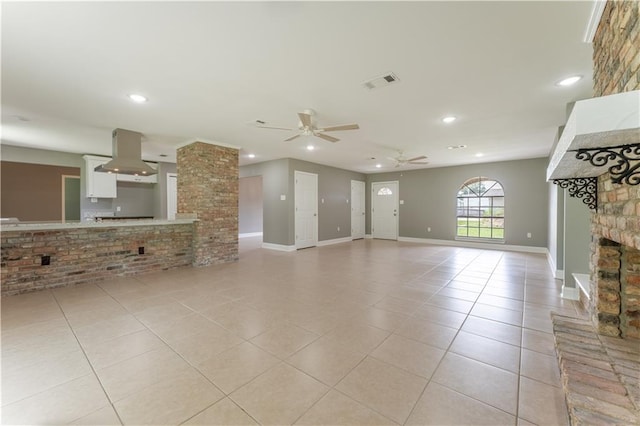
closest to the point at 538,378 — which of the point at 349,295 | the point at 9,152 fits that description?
the point at 349,295

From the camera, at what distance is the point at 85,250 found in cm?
401

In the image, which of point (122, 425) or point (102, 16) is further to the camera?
point (102, 16)

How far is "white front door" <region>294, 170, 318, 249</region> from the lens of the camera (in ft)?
23.4

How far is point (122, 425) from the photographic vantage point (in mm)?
1394

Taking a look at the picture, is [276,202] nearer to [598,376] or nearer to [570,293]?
[570,293]

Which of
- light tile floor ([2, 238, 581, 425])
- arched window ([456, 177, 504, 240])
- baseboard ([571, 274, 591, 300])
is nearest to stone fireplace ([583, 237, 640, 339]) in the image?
light tile floor ([2, 238, 581, 425])

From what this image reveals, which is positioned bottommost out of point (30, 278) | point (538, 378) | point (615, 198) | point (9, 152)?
point (538, 378)

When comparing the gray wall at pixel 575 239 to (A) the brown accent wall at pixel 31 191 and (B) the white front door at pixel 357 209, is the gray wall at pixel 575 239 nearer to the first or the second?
(B) the white front door at pixel 357 209

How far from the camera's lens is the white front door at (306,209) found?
712 cm

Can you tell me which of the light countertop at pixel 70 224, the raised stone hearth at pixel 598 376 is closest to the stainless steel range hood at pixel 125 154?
the light countertop at pixel 70 224

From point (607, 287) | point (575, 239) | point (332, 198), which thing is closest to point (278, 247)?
point (332, 198)

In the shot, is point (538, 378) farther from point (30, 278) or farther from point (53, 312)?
point (30, 278)

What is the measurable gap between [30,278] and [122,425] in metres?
3.67

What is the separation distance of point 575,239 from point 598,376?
2.55 m
